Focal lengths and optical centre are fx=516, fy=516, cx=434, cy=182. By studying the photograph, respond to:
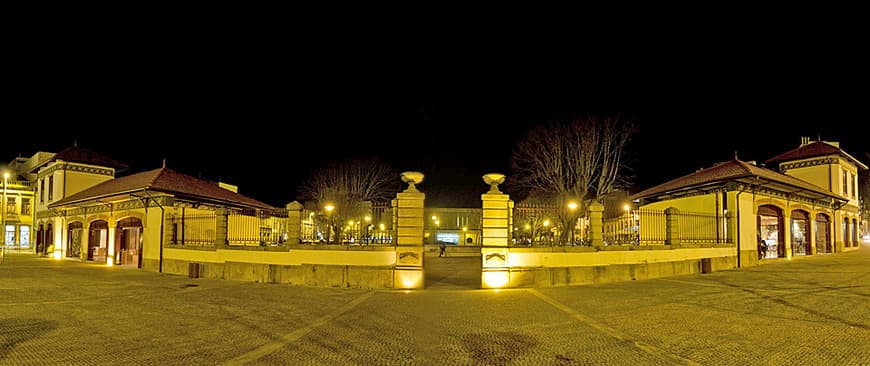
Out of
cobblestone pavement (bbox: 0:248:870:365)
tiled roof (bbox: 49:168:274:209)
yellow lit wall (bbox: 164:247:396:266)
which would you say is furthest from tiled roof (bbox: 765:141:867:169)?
tiled roof (bbox: 49:168:274:209)

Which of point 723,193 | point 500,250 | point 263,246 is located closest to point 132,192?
point 263,246

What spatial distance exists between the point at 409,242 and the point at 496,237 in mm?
2204

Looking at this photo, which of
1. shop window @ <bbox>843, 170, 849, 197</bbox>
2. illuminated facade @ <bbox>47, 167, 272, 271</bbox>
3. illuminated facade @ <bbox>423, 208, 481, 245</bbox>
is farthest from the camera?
illuminated facade @ <bbox>423, 208, 481, 245</bbox>

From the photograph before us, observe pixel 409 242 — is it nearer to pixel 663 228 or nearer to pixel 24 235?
pixel 663 228

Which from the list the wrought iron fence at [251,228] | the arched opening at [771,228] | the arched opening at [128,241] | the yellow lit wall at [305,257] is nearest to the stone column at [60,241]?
the arched opening at [128,241]

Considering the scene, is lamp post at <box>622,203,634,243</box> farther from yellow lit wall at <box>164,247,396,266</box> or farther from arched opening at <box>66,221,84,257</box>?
arched opening at <box>66,221,84,257</box>

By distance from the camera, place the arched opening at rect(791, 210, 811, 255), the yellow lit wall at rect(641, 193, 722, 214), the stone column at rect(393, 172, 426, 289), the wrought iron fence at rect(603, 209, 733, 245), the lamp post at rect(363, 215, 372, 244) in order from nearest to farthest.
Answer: the stone column at rect(393, 172, 426, 289) → the lamp post at rect(363, 215, 372, 244) → the wrought iron fence at rect(603, 209, 733, 245) → the yellow lit wall at rect(641, 193, 722, 214) → the arched opening at rect(791, 210, 811, 255)

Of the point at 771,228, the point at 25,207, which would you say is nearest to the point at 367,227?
the point at 771,228

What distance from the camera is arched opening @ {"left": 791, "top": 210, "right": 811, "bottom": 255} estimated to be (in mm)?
24944

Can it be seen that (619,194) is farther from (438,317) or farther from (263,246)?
(438,317)

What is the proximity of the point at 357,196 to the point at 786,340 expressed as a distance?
32.5 metres

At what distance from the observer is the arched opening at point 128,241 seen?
22219mm

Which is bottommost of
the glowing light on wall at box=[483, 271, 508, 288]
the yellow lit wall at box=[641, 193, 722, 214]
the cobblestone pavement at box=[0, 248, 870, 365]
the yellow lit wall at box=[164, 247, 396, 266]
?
the cobblestone pavement at box=[0, 248, 870, 365]

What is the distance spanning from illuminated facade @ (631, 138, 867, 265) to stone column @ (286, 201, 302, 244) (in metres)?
12.8
